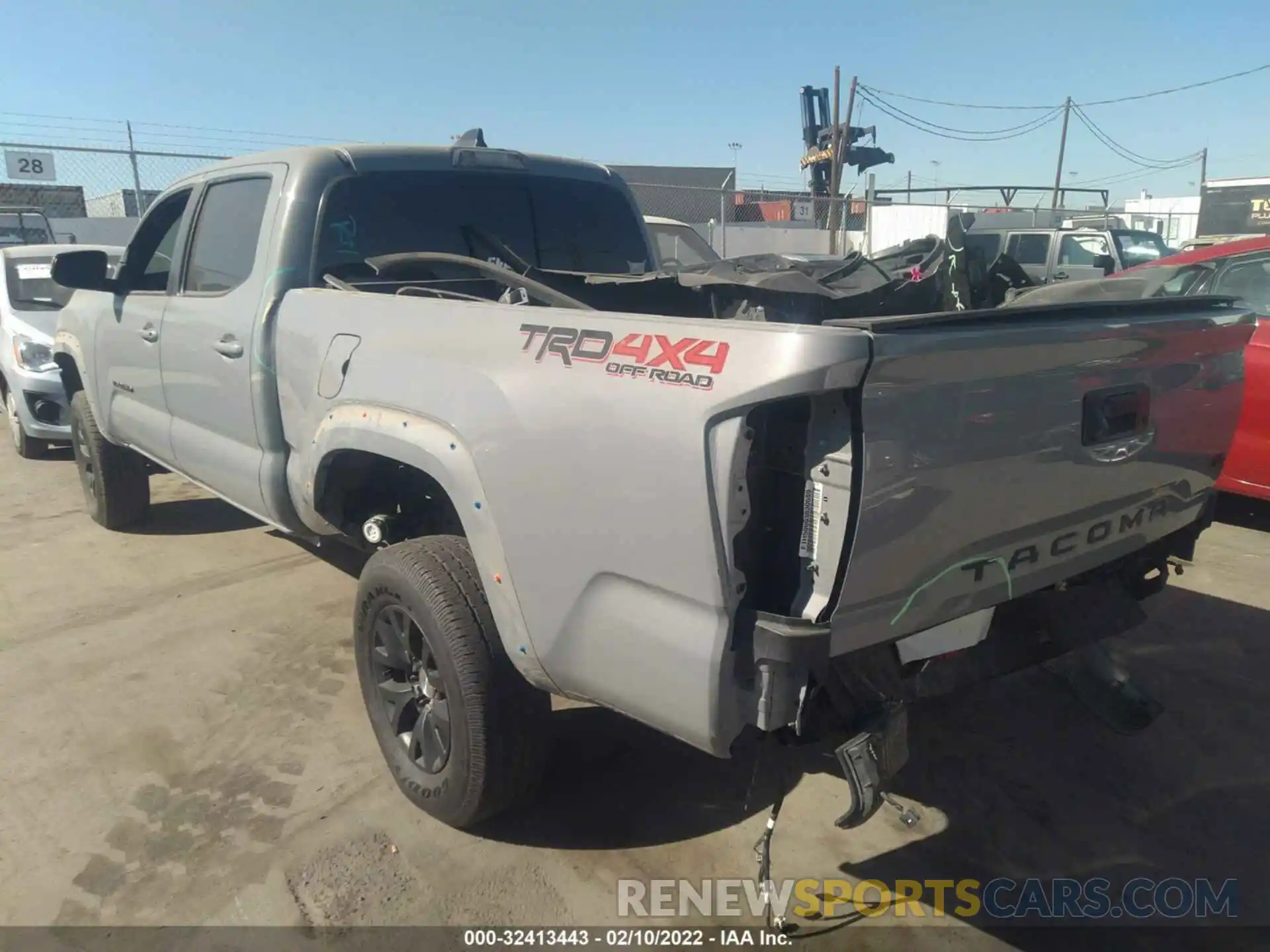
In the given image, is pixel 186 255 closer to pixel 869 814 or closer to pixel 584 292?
pixel 584 292

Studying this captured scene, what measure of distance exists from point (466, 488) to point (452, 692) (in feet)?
1.95

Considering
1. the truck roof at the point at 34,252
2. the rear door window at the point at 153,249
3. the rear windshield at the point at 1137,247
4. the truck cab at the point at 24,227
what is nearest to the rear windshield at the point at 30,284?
the truck roof at the point at 34,252

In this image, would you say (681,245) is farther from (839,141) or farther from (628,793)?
(839,141)

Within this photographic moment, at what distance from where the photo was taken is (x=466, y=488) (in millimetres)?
2465

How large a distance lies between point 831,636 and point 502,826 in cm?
148

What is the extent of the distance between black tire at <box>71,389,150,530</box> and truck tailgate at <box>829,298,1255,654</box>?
5.05m

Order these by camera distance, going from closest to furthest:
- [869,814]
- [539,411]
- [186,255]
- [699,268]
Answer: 1. [869,814]
2. [539,411]
3. [699,268]
4. [186,255]

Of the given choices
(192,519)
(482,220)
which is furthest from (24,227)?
(482,220)

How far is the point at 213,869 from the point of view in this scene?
8.99 feet

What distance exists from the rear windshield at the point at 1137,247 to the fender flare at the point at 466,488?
14.7m

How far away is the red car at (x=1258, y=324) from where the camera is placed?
5195 millimetres

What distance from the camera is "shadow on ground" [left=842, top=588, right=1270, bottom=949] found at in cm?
269

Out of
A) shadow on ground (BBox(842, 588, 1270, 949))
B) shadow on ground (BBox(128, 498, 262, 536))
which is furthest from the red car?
shadow on ground (BBox(128, 498, 262, 536))

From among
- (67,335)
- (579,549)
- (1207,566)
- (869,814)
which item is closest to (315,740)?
(579,549)
